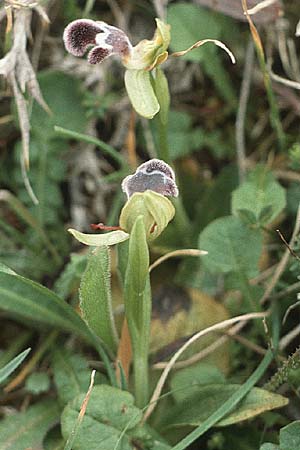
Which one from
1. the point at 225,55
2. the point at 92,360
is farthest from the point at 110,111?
the point at 92,360

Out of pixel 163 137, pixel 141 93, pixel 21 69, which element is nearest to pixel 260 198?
pixel 163 137

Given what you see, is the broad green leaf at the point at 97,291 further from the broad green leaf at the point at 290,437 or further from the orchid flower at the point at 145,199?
the broad green leaf at the point at 290,437

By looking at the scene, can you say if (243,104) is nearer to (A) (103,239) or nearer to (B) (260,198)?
(B) (260,198)

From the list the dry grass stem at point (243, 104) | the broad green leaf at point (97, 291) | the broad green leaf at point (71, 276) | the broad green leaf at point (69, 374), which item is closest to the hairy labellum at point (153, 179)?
the broad green leaf at point (97, 291)

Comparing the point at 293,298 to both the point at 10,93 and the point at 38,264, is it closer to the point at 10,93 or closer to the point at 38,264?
the point at 38,264

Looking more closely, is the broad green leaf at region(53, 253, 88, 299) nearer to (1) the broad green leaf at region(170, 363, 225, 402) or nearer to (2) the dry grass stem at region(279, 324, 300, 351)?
(1) the broad green leaf at region(170, 363, 225, 402)

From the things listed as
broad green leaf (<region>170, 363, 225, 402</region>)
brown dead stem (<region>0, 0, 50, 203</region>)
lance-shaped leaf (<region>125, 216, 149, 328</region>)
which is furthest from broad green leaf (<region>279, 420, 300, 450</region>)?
brown dead stem (<region>0, 0, 50, 203</region>)

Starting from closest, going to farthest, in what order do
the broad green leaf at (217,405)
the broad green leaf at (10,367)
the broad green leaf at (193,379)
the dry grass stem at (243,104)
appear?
the broad green leaf at (10,367) → the broad green leaf at (217,405) → the broad green leaf at (193,379) → the dry grass stem at (243,104)
